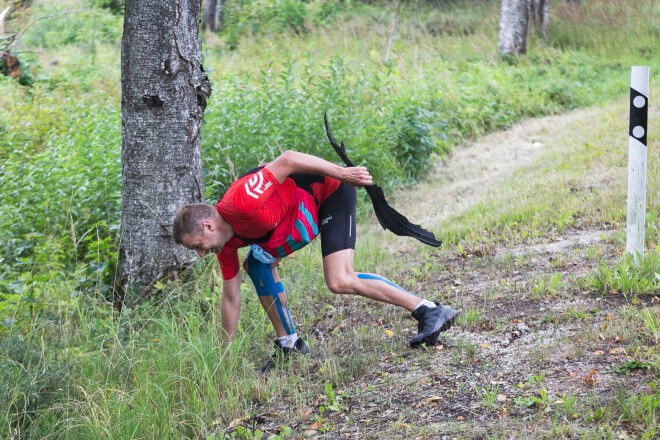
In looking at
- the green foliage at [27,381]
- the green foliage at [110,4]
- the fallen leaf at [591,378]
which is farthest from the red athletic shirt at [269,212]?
the green foliage at [110,4]

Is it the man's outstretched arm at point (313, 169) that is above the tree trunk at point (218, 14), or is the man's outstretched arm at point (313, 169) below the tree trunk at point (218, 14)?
below

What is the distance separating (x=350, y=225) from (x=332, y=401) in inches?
44.4

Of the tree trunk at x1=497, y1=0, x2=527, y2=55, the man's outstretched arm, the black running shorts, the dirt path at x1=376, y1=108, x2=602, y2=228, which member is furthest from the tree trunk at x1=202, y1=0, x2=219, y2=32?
the man's outstretched arm

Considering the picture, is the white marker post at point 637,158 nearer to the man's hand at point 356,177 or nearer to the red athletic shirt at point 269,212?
the man's hand at point 356,177

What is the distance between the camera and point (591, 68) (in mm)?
12367

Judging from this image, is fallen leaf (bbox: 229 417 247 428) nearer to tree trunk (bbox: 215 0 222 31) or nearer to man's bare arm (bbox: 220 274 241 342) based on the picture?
man's bare arm (bbox: 220 274 241 342)

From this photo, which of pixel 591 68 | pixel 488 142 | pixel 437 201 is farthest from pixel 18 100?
pixel 591 68

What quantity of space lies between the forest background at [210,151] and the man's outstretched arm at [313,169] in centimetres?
111

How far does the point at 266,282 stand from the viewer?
417 cm

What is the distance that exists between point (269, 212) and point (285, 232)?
8.5 inches

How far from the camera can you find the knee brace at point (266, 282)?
4145 millimetres

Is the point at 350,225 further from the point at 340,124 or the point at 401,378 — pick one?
the point at 340,124

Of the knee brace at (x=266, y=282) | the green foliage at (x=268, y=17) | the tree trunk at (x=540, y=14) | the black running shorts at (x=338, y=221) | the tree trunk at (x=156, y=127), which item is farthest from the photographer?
the green foliage at (x=268, y=17)

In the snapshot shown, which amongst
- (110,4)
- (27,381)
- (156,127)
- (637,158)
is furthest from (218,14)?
(27,381)
